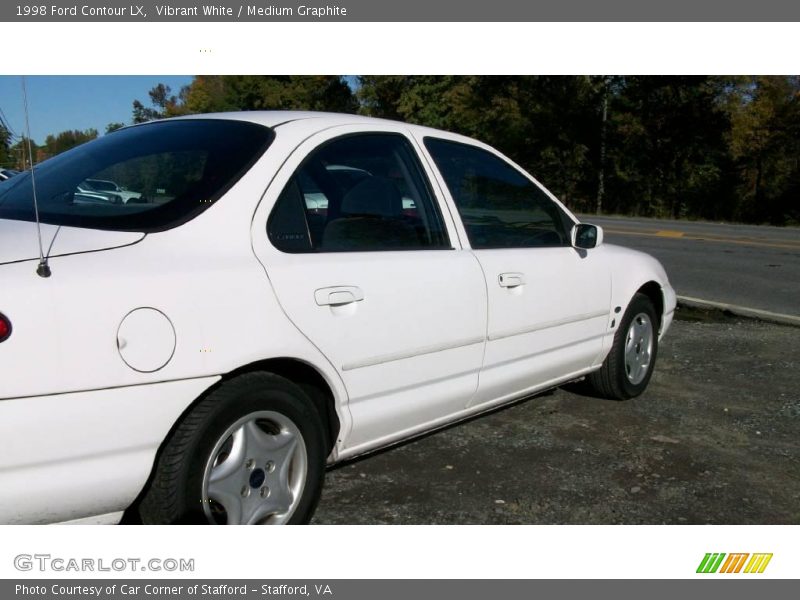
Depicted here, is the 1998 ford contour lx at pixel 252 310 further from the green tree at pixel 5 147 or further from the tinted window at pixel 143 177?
the green tree at pixel 5 147

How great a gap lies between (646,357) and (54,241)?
3986mm

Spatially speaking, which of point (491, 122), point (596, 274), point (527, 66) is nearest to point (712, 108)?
point (491, 122)

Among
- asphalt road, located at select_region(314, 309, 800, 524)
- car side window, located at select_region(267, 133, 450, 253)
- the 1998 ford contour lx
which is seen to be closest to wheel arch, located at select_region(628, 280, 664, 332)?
asphalt road, located at select_region(314, 309, 800, 524)

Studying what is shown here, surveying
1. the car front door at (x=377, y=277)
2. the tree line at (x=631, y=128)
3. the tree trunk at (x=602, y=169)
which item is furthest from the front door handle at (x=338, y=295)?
the tree trunk at (x=602, y=169)

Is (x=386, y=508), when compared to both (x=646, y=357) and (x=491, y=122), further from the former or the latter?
(x=491, y=122)

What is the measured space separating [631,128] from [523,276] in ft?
115

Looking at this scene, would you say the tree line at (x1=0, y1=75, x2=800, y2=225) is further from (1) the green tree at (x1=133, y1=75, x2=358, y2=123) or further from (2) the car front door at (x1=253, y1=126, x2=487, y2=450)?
(2) the car front door at (x1=253, y1=126, x2=487, y2=450)

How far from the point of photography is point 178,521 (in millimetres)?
2518

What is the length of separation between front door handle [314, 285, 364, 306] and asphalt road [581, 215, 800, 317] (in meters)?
7.27

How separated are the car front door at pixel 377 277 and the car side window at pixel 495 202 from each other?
0.20m

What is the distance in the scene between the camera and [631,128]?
36.4 metres

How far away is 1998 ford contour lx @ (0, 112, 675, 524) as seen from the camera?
7.42 feet

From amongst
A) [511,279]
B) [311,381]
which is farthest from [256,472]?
[511,279]

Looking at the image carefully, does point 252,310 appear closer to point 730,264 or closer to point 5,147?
point 5,147
